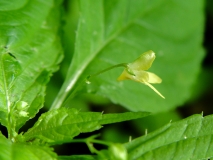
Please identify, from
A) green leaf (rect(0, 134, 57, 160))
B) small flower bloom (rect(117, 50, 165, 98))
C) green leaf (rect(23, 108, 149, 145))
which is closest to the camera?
green leaf (rect(0, 134, 57, 160))

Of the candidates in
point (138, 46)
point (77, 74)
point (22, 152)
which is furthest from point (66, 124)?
point (138, 46)

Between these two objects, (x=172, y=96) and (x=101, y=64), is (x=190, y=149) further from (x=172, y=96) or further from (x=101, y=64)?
(x=172, y=96)

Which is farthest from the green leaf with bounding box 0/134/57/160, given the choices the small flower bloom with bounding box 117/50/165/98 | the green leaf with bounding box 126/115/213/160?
the small flower bloom with bounding box 117/50/165/98

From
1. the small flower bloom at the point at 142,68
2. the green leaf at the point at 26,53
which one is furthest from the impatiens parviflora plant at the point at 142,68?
the green leaf at the point at 26,53

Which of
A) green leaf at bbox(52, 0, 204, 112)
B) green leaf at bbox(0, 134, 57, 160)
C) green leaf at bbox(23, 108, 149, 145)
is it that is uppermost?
green leaf at bbox(52, 0, 204, 112)

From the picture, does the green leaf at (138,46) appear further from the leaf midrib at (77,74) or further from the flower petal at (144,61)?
the flower petal at (144,61)

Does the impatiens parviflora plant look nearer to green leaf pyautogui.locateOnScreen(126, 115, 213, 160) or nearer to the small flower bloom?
the small flower bloom

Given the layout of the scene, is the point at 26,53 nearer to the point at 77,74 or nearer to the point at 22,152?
the point at 77,74

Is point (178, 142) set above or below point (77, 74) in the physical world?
below
